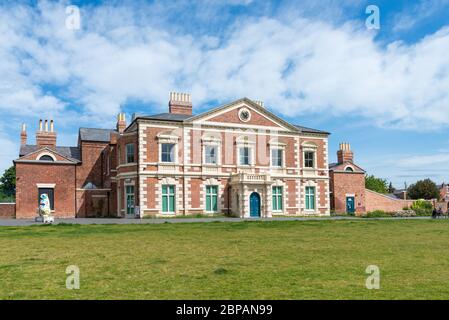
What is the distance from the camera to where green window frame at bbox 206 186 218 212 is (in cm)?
3891

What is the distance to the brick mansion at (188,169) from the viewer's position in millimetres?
37531

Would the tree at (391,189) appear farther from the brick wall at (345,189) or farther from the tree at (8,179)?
the tree at (8,179)

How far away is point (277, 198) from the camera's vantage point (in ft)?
137

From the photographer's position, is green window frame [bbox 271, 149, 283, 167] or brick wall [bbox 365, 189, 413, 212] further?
brick wall [bbox 365, 189, 413, 212]

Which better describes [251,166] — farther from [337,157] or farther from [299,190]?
[337,157]

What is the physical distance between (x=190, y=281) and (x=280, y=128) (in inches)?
1378

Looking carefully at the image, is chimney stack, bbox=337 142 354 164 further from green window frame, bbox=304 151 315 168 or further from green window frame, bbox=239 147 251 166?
green window frame, bbox=239 147 251 166

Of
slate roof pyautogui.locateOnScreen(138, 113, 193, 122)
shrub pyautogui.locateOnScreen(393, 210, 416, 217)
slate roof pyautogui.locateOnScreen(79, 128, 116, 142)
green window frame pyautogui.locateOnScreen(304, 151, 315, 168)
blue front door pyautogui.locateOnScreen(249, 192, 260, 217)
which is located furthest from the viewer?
slate roof pyautogui.locateOnScreen(79, 128, 116, 142)

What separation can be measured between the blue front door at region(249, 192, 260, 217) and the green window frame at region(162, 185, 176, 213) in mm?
7023

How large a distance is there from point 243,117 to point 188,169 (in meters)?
7.42

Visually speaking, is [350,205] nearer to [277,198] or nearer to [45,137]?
[277,198]

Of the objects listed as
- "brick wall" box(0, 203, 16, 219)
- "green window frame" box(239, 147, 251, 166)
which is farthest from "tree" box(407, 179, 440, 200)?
"brick wall" box(0, 203, 16, 219)

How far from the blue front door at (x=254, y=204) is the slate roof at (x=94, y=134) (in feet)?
60.5

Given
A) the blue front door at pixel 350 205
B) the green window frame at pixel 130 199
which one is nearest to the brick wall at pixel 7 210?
the green window frame at pixel 130 199
